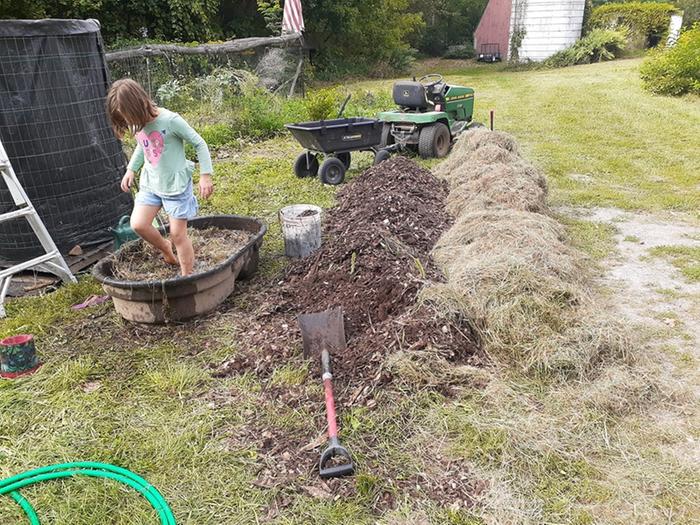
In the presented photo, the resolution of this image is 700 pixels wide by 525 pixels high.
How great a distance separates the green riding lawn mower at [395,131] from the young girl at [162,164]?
2950mm

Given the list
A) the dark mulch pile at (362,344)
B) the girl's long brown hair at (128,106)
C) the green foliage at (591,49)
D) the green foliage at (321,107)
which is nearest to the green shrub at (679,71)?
the green foliage at (321,107)

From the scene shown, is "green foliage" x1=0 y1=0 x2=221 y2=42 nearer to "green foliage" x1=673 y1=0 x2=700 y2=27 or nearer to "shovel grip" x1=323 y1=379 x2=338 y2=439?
"shovel grip" x1=323 y1=379 x2=338 y2=439

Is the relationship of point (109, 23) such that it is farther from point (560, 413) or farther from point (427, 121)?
point (560, 413)

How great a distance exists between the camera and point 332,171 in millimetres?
6512

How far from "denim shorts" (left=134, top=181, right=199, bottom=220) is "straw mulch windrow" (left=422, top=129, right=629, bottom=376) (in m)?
1.63

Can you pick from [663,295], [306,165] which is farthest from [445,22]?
[663,295]

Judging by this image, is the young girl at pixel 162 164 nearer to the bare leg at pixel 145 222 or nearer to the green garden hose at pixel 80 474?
the bare leg at pixel 145 222

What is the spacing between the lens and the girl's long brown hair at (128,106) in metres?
3.03

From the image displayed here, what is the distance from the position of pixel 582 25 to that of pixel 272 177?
21.3m

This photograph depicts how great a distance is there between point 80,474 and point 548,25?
1002 inches

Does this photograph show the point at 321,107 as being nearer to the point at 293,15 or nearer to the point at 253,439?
A: the point at 293,15

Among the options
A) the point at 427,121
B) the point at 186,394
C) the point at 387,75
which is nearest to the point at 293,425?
the point at 186,394

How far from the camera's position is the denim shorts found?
11.2 feet

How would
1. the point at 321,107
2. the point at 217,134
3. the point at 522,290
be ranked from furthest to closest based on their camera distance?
the point at 321,107
the point at 217,134
the point at 522,290
